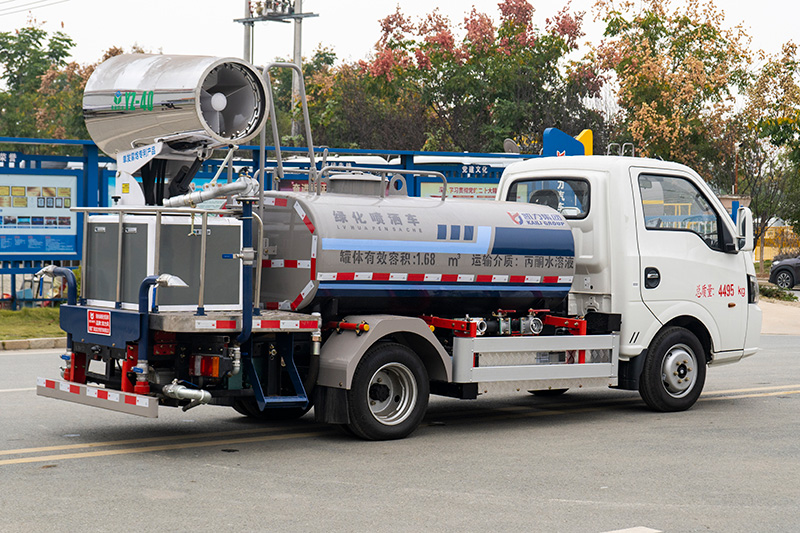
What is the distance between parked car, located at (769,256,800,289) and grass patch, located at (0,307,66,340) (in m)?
24.7

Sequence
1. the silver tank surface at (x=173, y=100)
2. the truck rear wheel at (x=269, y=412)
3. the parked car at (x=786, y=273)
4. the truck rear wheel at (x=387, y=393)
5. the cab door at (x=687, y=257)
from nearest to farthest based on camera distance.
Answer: the silver tank surface at (x=173, y=100) → the truck rear wheel at (x=387, y=393) → the truck rear wheel at (x=269, y=412) → the cab door at (x=687, y=257) → the parked car at (x=786, y=273)

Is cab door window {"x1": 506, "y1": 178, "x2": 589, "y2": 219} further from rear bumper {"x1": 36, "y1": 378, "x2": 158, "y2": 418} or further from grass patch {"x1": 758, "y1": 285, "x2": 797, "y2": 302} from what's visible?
grass patch {"x1": 758, "y1": 285, "x2": 797, "y2": 302}

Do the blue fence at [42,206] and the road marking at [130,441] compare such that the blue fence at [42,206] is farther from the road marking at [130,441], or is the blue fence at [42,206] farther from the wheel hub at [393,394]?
the wheel hub at [393,394]

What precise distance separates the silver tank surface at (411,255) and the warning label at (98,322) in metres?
1.35

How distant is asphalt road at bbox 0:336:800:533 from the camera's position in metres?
6.21

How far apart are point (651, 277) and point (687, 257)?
1.74ft

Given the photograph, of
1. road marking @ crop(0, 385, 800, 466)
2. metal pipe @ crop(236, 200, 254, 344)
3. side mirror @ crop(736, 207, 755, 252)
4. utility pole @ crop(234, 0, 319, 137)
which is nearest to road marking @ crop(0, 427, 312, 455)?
road marking @ crop(0, 385, 800, 466)

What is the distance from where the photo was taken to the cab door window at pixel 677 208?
10250 millimetres

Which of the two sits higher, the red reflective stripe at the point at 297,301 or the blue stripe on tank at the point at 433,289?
the blue stripe on tank at the point at 433,289

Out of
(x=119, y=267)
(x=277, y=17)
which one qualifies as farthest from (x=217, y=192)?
(x=277, y=17)

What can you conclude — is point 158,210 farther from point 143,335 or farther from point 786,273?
point 786,273

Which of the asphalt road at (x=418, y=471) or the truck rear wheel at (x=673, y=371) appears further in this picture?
the truck rear wheel at (x=673, y=371)

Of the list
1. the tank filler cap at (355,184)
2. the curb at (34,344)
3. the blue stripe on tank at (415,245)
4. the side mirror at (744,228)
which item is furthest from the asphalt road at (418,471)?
the curb at (34,344)

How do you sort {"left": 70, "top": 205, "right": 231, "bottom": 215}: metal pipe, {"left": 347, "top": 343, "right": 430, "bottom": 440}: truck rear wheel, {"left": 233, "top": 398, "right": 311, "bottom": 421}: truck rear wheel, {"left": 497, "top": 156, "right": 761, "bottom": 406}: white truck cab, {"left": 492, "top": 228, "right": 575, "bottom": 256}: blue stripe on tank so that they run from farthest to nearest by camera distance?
1. {"left": 497, "top": 156, "right": 761, "bottom": 406}: white truck cab
2. {"left": 233, "top": 398, "right": 311, "bottom": 421}: truck rear wheel
3. {"left": 492, "top": 228, "right": 575, "bottom": 256}: blue stripe on tank
4. {"left": 347, "top": 343, "right": 430, "bottom": 440}: truck rear wheel
5. {"left": 70, "top": 205, "right": 231, "bottom": 215}: metal pipe
